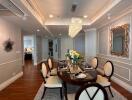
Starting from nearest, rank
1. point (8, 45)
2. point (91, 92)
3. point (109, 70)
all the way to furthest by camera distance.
A: point (91, 92)
point (109, 70)
point (8, 45)

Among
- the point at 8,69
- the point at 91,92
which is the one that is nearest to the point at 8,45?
the point at 8,69

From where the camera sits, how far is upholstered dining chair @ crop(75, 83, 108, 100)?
2.16m

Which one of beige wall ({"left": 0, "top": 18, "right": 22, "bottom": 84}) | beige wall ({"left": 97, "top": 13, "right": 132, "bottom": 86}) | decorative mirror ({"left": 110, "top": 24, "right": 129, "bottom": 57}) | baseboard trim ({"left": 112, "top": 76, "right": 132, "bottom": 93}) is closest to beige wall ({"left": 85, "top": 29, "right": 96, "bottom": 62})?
beige wall ({"left": 97, "top": 13, "right": 132, "bottom": 86})

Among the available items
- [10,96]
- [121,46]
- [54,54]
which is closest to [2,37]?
[10,96]

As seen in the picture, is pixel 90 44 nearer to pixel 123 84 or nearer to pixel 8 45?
pixel 123 84

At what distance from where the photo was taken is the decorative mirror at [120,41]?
Result: 4.92m

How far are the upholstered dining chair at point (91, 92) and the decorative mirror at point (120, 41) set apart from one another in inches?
118

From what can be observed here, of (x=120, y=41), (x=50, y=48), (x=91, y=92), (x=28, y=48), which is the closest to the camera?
(x=91, y=92)

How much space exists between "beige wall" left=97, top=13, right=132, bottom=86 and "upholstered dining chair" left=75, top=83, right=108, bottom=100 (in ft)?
9.08

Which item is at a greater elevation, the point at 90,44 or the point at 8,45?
the point at 90,44

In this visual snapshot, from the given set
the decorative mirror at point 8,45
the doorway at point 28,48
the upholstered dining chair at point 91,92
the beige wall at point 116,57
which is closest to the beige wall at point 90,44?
the beige wall at point 116,57

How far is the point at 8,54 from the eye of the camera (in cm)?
566

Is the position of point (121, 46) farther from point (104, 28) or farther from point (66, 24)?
point (66, 24)

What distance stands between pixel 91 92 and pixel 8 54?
4.21 m
